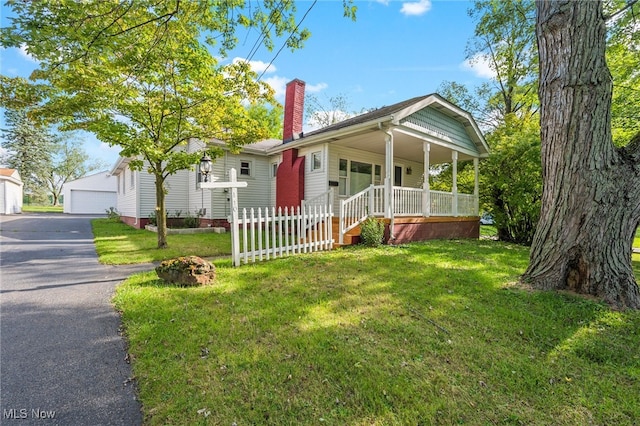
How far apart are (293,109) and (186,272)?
8887 mm

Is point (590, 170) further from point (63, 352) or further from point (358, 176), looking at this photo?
point (358, 176)

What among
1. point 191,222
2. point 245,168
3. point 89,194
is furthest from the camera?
point 89,194

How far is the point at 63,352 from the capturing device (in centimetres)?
274

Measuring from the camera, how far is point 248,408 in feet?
6.69

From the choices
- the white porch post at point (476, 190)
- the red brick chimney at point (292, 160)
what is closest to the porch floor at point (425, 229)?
the white porch post at point (476, 190)

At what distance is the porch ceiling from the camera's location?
30.1ft

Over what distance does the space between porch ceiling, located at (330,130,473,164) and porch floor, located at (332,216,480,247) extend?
8.37ft

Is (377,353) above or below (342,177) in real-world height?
below

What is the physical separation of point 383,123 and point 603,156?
4.76 meters

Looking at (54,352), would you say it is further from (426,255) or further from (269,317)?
(426,255)

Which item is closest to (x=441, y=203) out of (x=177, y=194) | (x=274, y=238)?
(x=274, y=238)

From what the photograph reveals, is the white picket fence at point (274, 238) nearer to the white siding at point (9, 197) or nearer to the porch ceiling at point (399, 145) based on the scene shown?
the porch ceiling at point (399, 145)

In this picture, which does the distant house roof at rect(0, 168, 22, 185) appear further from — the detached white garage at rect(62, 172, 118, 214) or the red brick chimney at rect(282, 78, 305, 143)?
the red brick chimney at rect(282, 78, 305, 143)

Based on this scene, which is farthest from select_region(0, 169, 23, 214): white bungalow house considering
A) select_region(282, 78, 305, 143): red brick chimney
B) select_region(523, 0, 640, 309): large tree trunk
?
select_region(523, 0, 640, 309): large tree trunk
